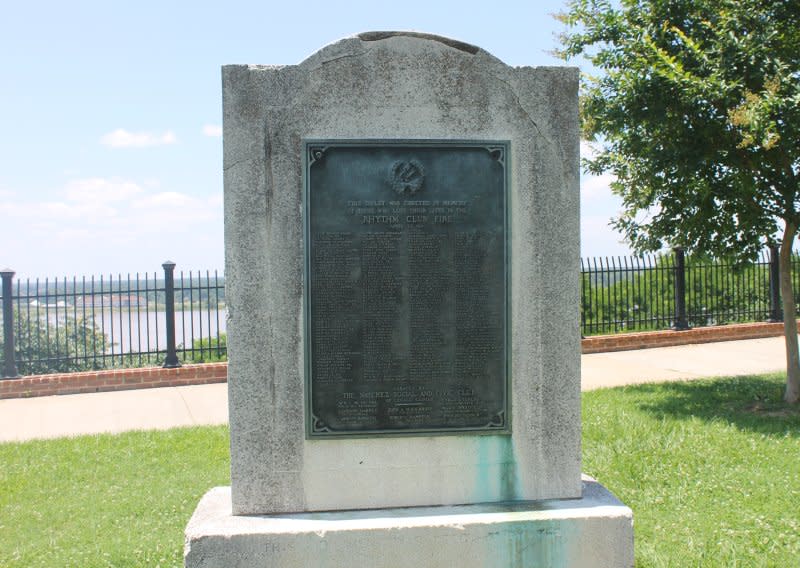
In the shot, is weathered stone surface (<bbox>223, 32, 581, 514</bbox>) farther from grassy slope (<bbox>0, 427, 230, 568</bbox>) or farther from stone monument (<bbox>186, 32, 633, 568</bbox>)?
grassy slope (<bbox>0, 427, 230, 568</bbox>)

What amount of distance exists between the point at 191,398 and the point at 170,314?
189 centimetres

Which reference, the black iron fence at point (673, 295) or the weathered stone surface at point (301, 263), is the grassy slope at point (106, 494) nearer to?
the weathered stone surface at point (301, 263)

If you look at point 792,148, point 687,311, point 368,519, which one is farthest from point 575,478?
point 687,311

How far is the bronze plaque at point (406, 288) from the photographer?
3529mm

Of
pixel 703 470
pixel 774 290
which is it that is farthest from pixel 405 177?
pixel 774 290

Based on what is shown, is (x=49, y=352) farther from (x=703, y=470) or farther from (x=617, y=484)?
A: (x=703, y=470)

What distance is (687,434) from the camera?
22.2ft

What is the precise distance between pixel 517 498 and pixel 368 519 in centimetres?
76

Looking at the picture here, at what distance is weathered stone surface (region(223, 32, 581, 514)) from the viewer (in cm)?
347

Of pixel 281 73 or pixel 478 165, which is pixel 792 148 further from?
pixel 281 73

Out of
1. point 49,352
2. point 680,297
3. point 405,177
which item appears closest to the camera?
point 405,177

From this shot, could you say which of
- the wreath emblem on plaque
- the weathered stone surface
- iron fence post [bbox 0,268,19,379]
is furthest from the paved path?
the wreath emblem on plaque

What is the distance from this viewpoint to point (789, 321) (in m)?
8.14

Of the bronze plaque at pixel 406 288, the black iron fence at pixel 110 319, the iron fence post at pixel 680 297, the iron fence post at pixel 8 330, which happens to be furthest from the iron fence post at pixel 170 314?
the iron fence post at pixel 680 297
